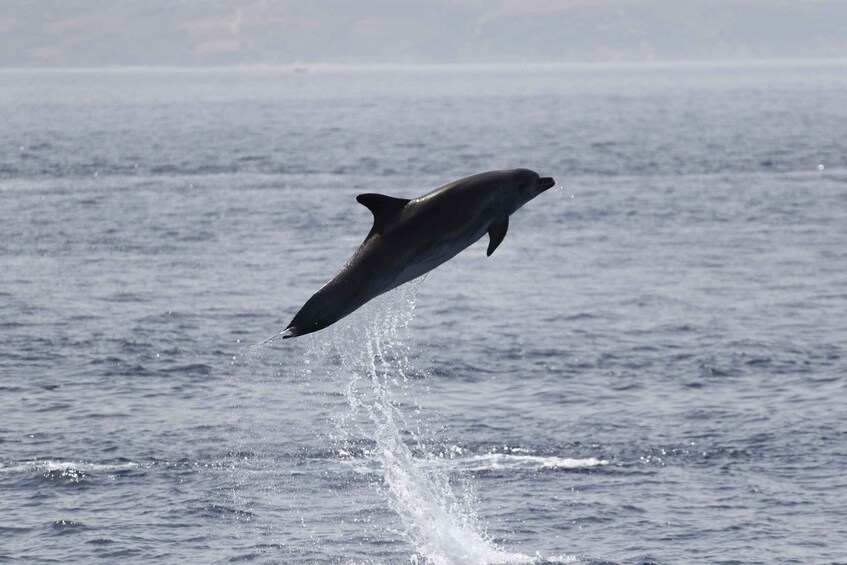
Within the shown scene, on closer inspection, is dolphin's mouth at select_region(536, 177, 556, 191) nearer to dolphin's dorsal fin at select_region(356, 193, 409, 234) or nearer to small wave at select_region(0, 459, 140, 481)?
dolphin's dorsal fin at select_region(356, 193, 409, 234)

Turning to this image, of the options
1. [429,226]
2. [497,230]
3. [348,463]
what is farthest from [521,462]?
[429,226]

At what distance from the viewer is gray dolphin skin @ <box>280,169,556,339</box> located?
62.2 feet

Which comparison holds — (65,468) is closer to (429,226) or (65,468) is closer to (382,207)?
(382,207)

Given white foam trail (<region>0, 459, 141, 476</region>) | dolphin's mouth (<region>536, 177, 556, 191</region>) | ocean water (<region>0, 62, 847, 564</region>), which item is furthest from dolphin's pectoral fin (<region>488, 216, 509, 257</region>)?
white foam trail (<region>0, 459, 141, 476</region>)

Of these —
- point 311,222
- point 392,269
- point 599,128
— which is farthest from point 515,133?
point 392,269

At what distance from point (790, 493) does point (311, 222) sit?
51.3 meters

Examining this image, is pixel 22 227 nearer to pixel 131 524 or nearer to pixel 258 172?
pixel 258 172

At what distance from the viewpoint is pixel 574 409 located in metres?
44.3

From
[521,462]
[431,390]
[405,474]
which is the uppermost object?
[521,462]

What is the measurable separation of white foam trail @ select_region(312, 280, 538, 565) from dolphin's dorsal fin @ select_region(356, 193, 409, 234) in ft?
10.9

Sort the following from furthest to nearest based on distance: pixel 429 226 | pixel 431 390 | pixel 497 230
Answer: pixel 431 390, pixel 497 230, pixel 429 226

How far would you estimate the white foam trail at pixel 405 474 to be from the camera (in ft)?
111

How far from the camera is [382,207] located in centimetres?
1939

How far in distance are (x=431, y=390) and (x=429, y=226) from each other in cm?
2814
